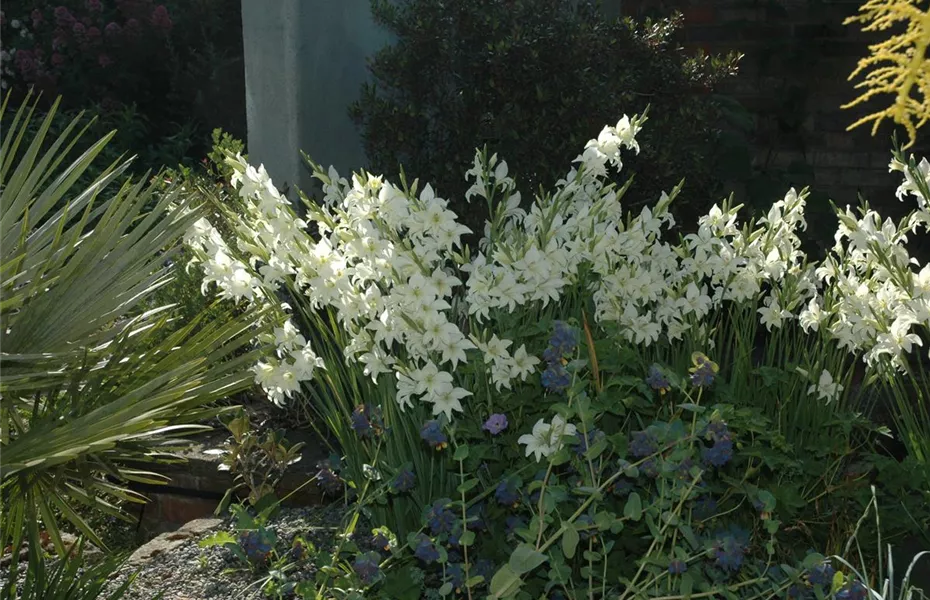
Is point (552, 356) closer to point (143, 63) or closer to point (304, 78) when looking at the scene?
point (304, 78)

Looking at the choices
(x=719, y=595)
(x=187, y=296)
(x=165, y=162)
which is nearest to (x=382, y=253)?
(x=719, y=595)

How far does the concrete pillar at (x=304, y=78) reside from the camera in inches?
186

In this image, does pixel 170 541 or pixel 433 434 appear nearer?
pixel 433 434

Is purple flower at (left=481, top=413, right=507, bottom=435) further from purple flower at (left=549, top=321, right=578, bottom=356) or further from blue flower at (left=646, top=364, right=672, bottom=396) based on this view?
blue flower at (left=646, top=364, right=672, bottom=396)

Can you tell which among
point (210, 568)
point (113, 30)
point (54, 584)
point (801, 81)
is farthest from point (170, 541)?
point (113, 30)

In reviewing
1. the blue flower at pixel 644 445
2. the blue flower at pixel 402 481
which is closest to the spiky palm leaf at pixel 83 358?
the blue flower at pixel 402 481

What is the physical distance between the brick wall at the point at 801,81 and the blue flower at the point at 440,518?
3.94m

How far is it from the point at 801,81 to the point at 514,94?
226 centimetres

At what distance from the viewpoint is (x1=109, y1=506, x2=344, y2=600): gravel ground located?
2.80 m

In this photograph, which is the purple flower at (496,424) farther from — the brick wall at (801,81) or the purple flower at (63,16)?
the purple flower at (63,16)

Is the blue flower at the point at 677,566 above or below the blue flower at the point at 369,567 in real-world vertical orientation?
below

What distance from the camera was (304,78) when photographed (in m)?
4.75

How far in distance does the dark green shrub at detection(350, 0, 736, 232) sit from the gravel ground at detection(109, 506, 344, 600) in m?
1.66

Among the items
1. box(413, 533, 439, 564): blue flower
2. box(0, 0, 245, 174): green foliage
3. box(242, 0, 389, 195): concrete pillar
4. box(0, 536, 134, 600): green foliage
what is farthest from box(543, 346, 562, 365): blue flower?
box(0, 0, 245, 174): green foliage
